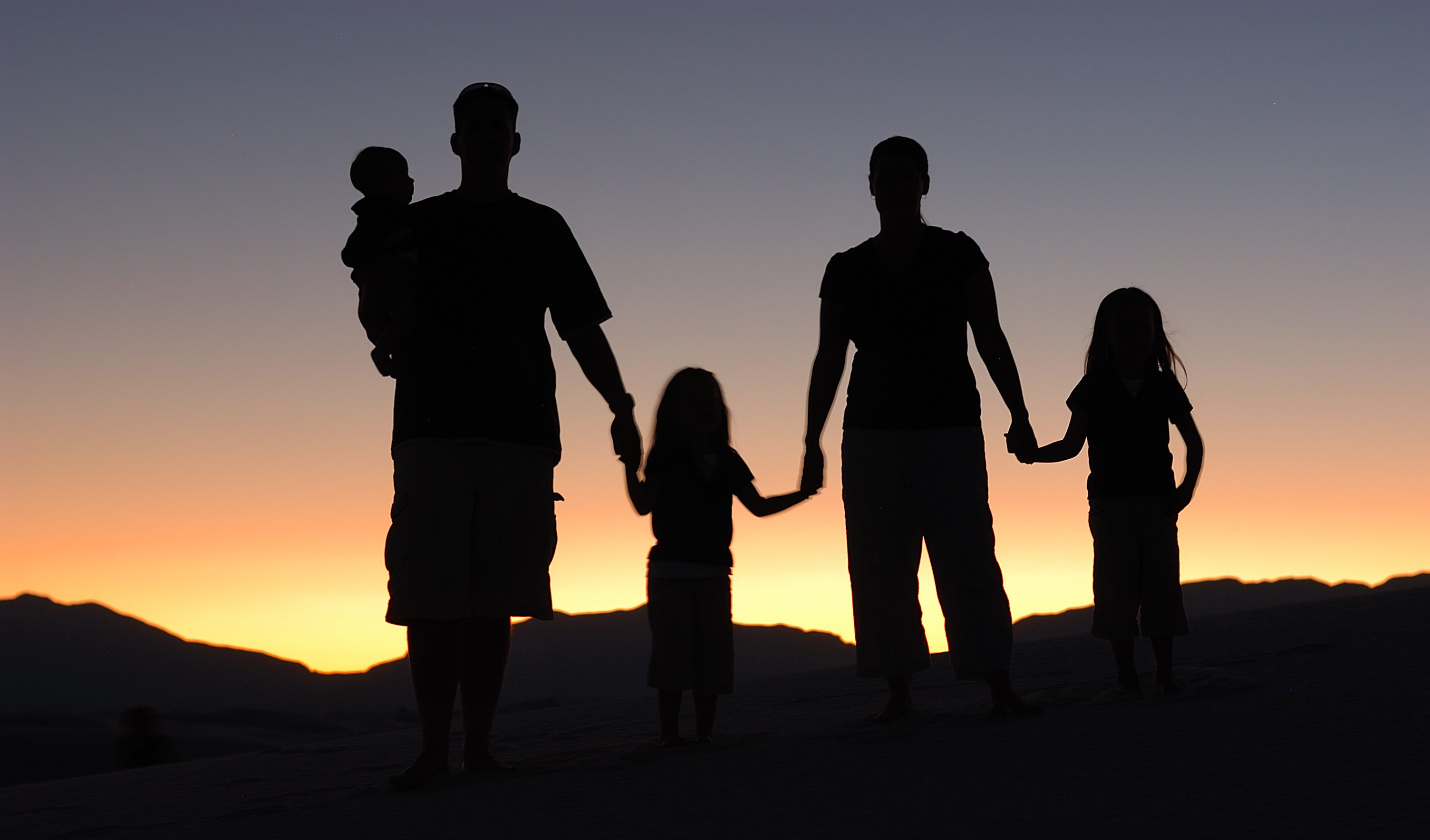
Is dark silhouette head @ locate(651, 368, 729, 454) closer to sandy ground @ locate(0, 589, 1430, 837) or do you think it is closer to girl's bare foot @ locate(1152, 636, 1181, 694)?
sandy ground @ locate(0, 589, 1430, 837)

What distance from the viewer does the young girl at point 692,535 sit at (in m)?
4.30

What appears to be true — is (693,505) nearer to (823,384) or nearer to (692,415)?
(692,415)

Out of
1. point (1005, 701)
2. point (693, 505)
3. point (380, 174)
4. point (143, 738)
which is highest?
point (380, 174)

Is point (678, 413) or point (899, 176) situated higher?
point (899, 176)

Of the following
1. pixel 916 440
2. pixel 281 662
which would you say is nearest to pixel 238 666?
pixel 281 662

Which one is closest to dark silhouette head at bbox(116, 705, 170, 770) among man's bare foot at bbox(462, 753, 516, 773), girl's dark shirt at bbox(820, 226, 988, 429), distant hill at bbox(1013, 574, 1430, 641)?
man's bare foot at bbox(462, 753, 516, 773)

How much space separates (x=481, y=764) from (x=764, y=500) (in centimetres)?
147

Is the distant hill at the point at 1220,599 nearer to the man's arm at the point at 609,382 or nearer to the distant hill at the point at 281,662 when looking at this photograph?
the distant hill at the point at 281,662

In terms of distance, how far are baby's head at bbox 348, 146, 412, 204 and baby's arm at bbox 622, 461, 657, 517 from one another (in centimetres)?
123

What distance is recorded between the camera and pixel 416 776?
3523 millimetres

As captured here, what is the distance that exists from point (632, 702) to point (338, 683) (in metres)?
39.9

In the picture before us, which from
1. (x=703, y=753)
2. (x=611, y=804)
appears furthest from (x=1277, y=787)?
(x=703, y=753)

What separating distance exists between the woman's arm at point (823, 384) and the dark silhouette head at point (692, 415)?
0.33 meters

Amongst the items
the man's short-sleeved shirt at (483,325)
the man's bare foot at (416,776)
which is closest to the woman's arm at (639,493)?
the man's short-sleeved shirt at (483,325)
